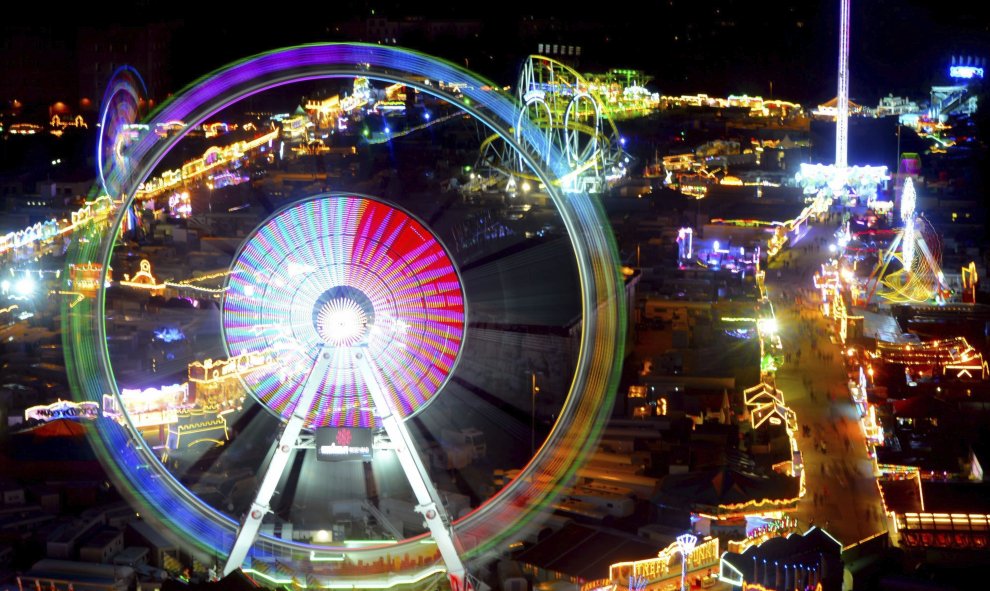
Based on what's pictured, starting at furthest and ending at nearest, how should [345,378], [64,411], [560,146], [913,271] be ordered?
[560,146] → [913,271] → [64,411] → [345,378]

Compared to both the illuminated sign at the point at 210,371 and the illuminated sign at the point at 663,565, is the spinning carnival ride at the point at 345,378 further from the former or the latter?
the illuminated sign at the point at 663,565

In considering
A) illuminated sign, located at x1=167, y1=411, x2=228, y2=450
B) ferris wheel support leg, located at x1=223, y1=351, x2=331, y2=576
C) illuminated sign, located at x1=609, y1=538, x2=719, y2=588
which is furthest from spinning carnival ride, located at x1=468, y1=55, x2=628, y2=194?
ferris wheel support leg, located at x1=223, y1=351, x2=331, y2=576

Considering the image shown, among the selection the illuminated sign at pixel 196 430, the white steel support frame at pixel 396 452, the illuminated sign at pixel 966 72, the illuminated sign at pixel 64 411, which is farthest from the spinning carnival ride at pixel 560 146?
the white steel support frame at pixel 396 452

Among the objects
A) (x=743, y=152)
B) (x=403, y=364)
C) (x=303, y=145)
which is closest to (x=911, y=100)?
(x=743, y=152)

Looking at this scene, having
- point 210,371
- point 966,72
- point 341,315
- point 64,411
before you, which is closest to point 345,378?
point 341,315

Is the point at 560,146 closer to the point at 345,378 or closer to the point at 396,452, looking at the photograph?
the point at 345,378
